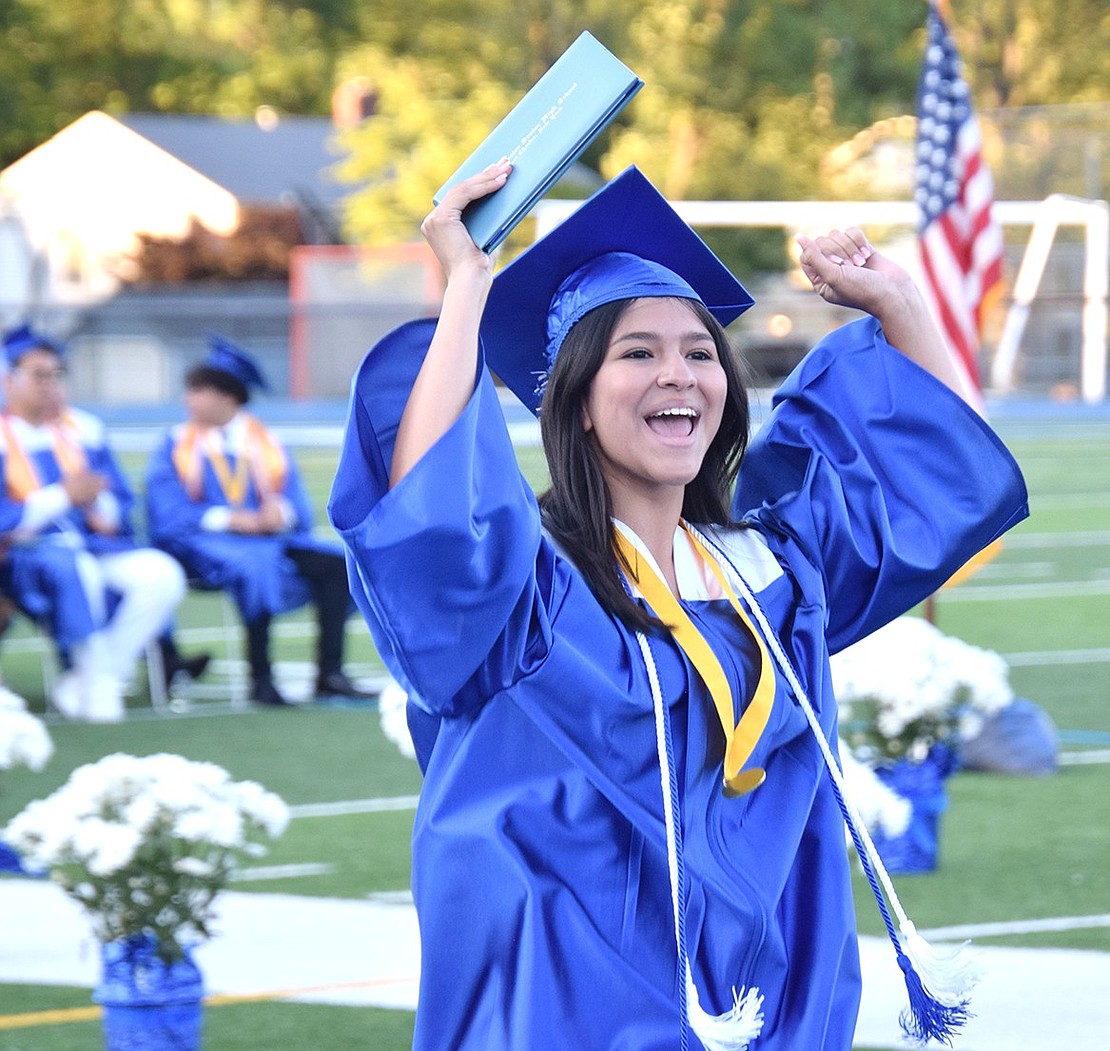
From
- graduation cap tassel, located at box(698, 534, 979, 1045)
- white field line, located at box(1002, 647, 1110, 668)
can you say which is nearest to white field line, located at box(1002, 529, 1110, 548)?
white field line, located at box(1002, 647, 1110, 668)

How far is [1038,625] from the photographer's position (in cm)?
1227

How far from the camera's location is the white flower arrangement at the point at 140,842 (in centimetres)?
438

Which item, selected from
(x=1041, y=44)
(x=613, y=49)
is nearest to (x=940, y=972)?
(x=613, y=49)

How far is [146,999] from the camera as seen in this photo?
4.34 metres

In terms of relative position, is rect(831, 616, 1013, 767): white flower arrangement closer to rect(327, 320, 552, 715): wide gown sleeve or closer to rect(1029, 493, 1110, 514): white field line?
rect(327, 320, 552, 715): wide gown sleeve

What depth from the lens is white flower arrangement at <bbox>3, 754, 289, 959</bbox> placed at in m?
4.38

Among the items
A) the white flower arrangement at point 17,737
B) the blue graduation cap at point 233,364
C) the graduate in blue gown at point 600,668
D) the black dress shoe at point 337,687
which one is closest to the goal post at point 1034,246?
the blue graduation cap at point 233,364

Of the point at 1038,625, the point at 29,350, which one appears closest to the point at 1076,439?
the point at 1038,625

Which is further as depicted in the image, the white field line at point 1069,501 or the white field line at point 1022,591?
the white field line at point 1069,501

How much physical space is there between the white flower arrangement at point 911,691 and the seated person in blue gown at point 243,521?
404 centimetres

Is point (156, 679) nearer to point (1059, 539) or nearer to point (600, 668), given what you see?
point (600, 668)

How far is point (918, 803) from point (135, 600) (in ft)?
15.0

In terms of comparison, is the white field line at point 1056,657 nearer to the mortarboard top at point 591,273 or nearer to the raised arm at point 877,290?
the raised arm at point 877,290

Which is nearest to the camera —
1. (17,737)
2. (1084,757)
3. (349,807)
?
(17,737)
